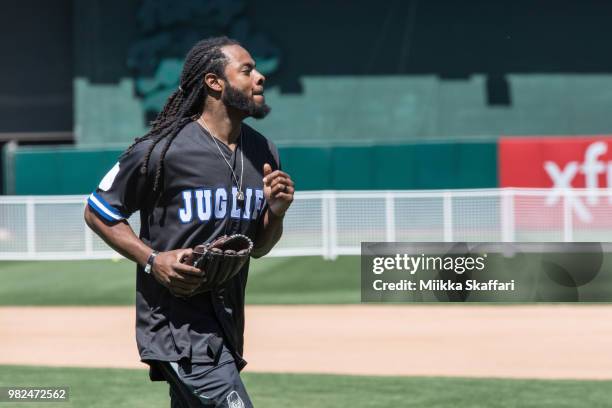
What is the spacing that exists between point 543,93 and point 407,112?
10.2ft

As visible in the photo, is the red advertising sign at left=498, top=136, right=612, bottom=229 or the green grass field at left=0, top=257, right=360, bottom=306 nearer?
the green grass field at left=0, top=257, right=360, bottom=306

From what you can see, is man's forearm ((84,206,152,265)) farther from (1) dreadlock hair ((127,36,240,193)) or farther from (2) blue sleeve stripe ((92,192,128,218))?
(1) dreadlock hair ((127,36,240,193))

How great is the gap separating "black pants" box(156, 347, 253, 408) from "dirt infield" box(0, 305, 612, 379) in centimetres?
523

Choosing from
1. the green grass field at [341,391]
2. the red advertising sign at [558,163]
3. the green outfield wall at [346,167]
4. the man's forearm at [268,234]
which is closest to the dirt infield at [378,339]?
the green grass field at [341,391]

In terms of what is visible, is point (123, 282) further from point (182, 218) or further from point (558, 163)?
point (182, 218)

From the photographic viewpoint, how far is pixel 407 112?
24.1 meters

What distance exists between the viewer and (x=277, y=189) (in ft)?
13.3

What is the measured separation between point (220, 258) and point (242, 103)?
0.64 meters

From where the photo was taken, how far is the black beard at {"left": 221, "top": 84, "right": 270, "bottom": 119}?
4117 millimetres

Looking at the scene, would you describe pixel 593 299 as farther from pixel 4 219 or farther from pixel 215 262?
pixel 215 262

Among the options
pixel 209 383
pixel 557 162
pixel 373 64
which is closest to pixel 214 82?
pixel 209 383

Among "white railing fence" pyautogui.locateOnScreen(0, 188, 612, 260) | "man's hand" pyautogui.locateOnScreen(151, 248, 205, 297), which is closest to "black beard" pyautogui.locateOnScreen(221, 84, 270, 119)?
"man's hand" pyautogui.locateOnScreen(151, 248, 205, 297)

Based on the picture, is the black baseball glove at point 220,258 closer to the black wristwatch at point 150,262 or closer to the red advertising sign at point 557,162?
the black wristwatch at point 150,262

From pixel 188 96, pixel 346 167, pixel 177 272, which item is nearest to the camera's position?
pixel 177 272
